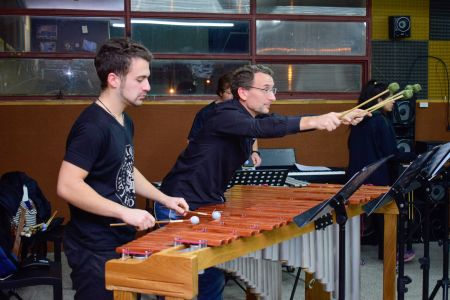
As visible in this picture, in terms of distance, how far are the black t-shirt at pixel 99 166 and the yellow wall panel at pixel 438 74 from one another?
5478 millimetres

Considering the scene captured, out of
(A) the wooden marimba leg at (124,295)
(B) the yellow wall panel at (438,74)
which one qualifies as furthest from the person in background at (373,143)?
(A) the wooden marimba leg at (124,295)

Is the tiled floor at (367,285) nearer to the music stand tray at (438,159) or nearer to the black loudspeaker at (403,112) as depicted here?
the black loudspeaker at (403,112)

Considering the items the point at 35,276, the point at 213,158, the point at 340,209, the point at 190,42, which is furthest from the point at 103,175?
the point at 190,42

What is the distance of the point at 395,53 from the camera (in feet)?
23.7

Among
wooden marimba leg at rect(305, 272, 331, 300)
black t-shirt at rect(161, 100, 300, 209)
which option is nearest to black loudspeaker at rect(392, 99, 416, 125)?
wooden marimba leg at rect(305, 272, 331, 300)

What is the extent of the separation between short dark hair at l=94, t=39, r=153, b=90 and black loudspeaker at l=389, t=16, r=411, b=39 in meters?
4.99

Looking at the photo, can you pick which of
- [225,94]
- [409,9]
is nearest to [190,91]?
[225,94]

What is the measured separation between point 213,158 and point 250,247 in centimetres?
88

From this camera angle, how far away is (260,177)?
4.27 meters

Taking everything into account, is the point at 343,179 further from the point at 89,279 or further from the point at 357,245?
the point at 89,279

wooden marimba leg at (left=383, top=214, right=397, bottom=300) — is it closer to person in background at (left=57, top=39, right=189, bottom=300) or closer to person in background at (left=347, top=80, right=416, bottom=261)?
person in background at (left=347, top=80, right=416, bottom=261)

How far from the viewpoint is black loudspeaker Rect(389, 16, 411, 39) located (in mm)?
7094

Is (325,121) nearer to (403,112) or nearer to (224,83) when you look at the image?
(224,83)

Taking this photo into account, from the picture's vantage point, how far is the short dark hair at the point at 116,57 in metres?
2.74
